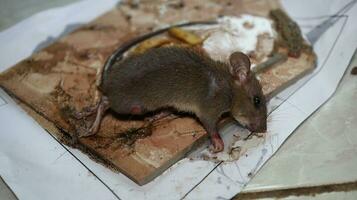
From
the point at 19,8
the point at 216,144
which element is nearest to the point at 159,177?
the point at 216,144

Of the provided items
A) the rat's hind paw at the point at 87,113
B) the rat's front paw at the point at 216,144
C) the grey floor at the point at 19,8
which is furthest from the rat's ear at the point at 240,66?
the grey floor at the point at 19,8

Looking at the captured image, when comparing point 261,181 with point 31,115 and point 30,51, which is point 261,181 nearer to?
point 31,115

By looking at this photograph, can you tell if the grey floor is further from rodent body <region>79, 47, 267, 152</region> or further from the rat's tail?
rodent body <region>79, 47, 267, 152</region>

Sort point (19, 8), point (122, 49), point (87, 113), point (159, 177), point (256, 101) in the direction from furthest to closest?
point (19, 8) < point (122, 49) < point (87, 113) < point (256, 101) < point (159, 177)

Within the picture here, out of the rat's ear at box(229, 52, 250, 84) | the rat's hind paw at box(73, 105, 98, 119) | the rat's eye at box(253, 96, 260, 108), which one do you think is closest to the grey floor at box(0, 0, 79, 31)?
the rat's hind paw at box(73, 105, 98, 119)

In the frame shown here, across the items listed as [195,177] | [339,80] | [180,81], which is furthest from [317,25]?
[195,177]

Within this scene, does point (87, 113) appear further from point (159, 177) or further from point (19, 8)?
point (19, 8)
